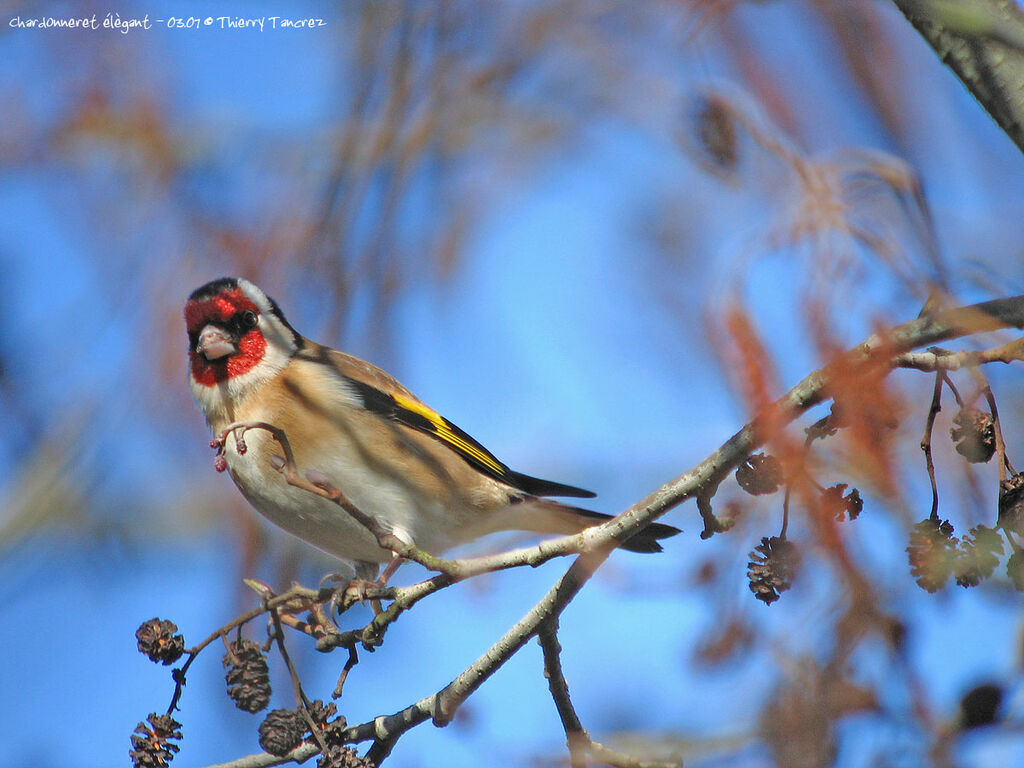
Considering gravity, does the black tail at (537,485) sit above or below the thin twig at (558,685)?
above

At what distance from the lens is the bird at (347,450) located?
342 centimetres

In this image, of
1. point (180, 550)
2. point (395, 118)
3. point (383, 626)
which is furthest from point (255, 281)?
point (383, 626)

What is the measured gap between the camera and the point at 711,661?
1612 mm

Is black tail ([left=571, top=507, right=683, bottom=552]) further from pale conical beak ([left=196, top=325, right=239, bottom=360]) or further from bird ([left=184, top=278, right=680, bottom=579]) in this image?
pale conical beak ([left=196, top=325, right=239, bottom=360])

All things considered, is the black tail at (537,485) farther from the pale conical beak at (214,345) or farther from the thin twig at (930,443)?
the thin twig at (930,443)

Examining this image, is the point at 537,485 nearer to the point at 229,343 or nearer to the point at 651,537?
the point at 651,537

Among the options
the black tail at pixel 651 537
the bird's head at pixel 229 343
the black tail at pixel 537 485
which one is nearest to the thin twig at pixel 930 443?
the black tail at pixel 651 537

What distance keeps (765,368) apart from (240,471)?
2501 mm

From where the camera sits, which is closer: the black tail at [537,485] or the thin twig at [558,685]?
the thin twig at [558,685]

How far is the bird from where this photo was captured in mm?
3424

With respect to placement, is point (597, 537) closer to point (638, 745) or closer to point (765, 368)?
point (638, 745)

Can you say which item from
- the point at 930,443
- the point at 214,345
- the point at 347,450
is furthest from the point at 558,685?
the point at 214,345

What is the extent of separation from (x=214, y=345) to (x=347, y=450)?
694 mm

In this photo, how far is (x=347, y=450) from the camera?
3504 mm
